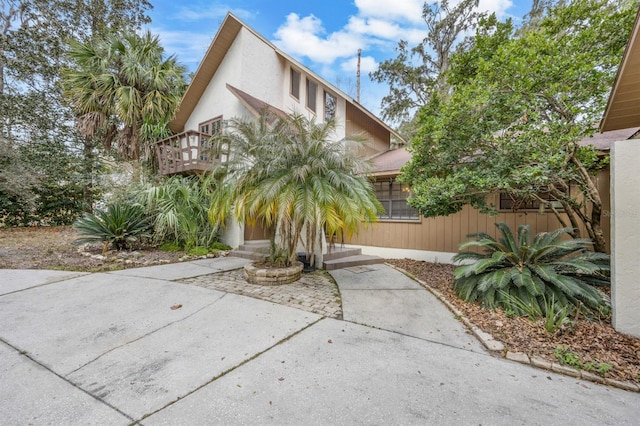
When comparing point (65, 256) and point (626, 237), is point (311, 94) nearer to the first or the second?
point (65, 256)

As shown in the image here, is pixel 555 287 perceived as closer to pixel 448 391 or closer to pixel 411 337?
pixel 411 337

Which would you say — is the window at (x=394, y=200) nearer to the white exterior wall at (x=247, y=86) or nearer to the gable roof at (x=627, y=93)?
the white exterior wall at (x=247, y=86)

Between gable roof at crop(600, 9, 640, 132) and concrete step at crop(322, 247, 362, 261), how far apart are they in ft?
17.9

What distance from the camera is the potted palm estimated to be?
4.51m

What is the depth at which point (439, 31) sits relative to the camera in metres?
15.8

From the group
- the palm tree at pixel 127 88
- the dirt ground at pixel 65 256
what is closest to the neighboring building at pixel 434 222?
the dirt ground at pixel 65 256

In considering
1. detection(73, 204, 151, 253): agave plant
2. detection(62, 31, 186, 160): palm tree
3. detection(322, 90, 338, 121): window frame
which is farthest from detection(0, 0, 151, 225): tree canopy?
detection(322, 90, 338, 121): window frame

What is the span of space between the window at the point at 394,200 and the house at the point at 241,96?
48.8 inches

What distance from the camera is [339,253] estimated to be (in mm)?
6984

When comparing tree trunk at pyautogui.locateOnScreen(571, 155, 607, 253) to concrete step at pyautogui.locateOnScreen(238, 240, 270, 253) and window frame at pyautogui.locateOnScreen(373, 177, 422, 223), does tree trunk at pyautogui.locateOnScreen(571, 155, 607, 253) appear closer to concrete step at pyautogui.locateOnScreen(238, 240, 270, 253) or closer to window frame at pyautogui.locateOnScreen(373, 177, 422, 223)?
window frame at pyautogui.locateOnScreen(373, 177, 422, 223)

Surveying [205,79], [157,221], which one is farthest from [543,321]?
[205,79]

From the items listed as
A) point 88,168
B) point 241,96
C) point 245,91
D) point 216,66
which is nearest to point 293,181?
point 241,96

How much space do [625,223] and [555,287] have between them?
1118 millimetres

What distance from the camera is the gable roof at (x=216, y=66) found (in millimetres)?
Result: 8787
